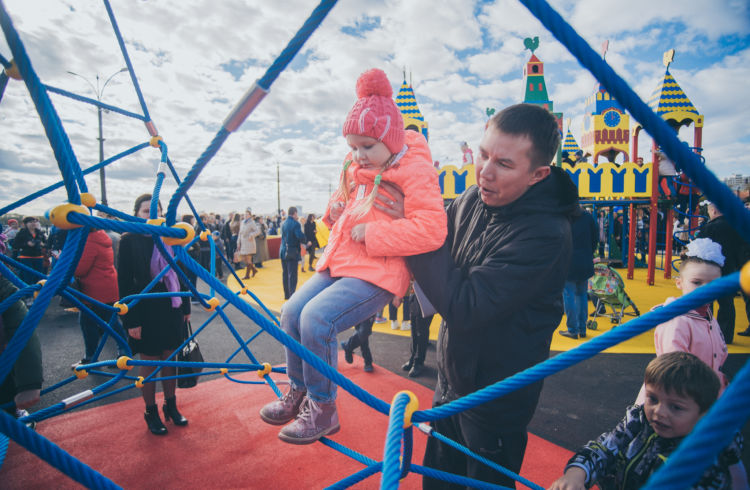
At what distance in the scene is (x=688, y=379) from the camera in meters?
1.20

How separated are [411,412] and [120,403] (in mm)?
3418

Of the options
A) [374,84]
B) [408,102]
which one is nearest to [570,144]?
[408,102]

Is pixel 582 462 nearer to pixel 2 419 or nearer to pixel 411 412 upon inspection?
pixel 411 412

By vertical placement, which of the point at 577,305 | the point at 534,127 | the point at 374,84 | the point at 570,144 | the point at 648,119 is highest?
the point at 570,144

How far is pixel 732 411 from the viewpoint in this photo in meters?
0.41

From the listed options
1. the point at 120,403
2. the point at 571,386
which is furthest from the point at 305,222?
the point at 571,386

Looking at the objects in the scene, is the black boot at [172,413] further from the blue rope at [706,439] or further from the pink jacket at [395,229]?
the blue rope at [706,439]

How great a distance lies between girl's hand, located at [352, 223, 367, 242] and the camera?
3.85ft

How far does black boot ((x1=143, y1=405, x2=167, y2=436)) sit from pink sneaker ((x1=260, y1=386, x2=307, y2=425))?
1.91 m

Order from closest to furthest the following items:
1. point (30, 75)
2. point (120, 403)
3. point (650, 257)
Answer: point (30, 75) < point (120, 403) < point (650, 257)

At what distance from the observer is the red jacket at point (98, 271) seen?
10.5ft

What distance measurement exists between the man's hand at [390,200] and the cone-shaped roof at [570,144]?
14728mm

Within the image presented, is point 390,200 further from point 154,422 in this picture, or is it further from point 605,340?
point 154,422

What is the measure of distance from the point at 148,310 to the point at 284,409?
1754 mm
